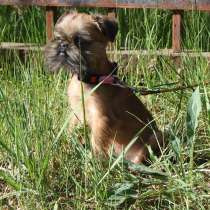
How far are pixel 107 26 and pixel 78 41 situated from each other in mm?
283

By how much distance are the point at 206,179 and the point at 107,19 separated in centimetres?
133

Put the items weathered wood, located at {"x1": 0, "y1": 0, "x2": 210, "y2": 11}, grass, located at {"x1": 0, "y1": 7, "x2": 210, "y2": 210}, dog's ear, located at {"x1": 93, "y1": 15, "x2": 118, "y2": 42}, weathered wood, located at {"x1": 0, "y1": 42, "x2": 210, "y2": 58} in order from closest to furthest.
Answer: grass, located at {"x1": 0, "y1": 7, "x2": 210, "y2": 210} < dog's ear, located at {"x1": 93, "y1": 15, "x2": 118, "y2": 42} < weathered wood, located at {"x1": 0, "y1": 42, "x2": 210, "y2": 58} < weathered wood, located at {"x1": 0, "y1": 0, "x2": 210, "y2": 11}

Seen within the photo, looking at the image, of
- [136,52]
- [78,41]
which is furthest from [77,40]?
[136,52]

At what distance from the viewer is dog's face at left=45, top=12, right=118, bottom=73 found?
4.04m

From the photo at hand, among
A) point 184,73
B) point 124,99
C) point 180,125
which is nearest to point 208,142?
point 180,125

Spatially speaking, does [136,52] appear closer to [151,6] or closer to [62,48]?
[151,6]

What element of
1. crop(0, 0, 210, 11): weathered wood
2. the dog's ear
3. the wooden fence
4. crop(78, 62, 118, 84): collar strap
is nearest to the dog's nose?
crop(78, 62, 118, 84): collar strap

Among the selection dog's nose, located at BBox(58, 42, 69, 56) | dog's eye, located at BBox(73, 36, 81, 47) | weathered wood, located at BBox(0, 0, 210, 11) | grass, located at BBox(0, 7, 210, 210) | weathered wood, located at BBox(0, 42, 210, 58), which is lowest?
grass, located at BBox(0, 7, 210, 210)

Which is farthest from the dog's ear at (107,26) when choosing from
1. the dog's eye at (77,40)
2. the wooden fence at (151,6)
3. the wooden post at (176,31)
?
the wooden post at (176,31)

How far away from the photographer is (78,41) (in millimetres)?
4137

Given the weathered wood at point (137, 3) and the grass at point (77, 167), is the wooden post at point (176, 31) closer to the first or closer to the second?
the weathered wood at point (137, 3)

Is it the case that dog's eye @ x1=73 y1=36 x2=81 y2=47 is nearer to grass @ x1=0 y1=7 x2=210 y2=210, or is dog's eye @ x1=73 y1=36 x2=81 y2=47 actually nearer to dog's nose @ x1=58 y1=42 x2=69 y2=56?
dog's nose @ x1=58 y1=42 x2=69 y2=56

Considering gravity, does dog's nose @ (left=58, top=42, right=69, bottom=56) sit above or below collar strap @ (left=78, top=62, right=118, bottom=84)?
above

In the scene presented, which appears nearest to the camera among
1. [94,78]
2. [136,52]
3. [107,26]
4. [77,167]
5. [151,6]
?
[77,167]
